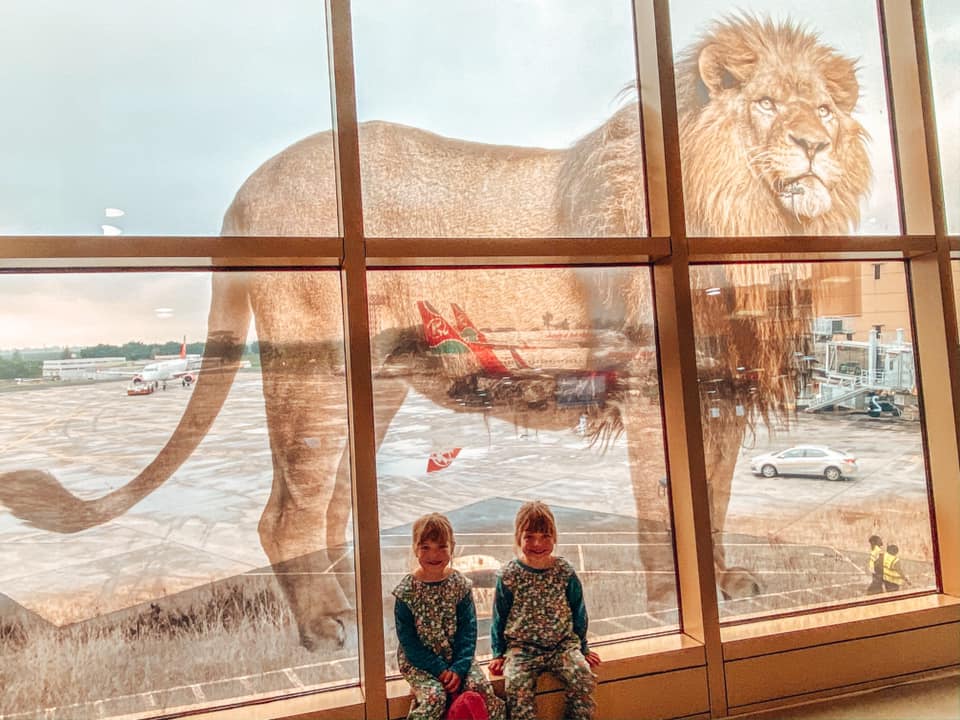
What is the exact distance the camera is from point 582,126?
2.70 metres

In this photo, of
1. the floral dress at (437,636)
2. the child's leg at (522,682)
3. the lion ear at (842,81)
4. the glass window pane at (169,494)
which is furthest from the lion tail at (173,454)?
the lion ear at (842,81)

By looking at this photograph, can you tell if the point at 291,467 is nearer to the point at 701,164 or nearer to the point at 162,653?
the point at 162,653

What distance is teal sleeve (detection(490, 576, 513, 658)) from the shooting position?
7.50 ft

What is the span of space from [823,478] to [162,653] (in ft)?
8.81

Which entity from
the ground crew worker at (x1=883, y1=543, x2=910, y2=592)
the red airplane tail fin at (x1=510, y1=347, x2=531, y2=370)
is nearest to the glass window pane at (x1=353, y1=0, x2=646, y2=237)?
the red airplane tail fin at (x1=510, y1=347, x2=531, y2=370)

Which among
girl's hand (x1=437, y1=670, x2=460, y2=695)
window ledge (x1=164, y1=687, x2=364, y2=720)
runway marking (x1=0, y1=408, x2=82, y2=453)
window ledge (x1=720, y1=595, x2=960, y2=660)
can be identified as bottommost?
window ledge (x1=720, y1=595, x2=960, y2=660)

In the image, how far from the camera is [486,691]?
212cm

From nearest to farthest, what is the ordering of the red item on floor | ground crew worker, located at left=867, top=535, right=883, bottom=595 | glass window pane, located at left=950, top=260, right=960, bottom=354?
the red item on floor → ground crew worker, located at left=867, top=535, right=883, bottom=595 → glass window pane, located at left=950, top=260, right=960, bottom=354

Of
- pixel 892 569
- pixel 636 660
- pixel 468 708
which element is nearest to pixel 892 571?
pixel 892 569

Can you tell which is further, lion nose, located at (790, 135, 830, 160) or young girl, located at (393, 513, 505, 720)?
lion nose, located at (790, 135, 830, 160)

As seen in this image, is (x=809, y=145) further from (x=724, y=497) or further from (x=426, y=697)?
(x=426, y=697)

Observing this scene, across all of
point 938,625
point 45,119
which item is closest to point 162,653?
point 45,119

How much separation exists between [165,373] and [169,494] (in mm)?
413

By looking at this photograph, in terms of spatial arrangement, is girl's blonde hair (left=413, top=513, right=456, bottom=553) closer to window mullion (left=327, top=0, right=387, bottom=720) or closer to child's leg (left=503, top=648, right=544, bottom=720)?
window mullion (left=327, top=0, right=387, bottom=720)
